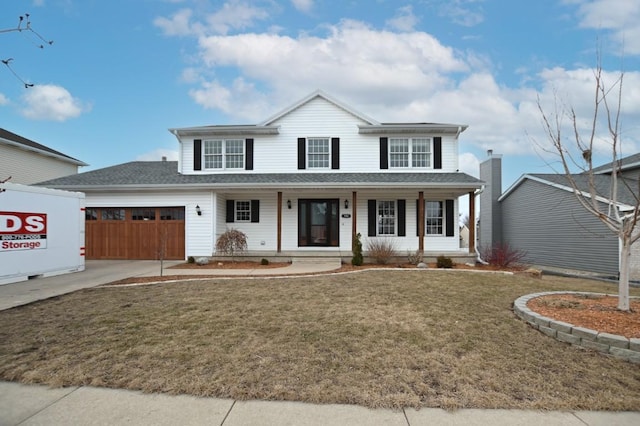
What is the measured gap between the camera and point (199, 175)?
15305mm

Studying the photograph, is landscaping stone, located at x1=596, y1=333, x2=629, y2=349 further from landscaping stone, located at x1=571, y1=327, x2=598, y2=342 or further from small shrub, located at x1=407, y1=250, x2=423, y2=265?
small shrub, located at x1=407, y1=250, x2=423, y2=265

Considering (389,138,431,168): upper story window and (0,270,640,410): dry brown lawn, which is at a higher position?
(389,138,431,168): upper story window

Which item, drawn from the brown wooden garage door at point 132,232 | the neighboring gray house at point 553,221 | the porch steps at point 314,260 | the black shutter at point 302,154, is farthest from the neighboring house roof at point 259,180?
the neighboring gray house at point 553,221

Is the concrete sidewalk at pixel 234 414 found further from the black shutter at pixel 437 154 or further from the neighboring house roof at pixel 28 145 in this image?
the neighboring house roof at pixel 28 145

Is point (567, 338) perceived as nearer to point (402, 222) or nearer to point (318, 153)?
point (402, 222)

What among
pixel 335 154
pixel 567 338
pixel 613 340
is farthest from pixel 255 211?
pixel 613 340

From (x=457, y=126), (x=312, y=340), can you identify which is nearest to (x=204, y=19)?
(x=457, y=126)

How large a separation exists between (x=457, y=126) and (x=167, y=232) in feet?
41.6

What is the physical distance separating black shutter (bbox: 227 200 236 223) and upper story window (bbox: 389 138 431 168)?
7.00 metres

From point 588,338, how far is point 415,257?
880 cm

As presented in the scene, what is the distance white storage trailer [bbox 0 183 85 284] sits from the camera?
9.01 meters

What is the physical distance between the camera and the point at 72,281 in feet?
30.6

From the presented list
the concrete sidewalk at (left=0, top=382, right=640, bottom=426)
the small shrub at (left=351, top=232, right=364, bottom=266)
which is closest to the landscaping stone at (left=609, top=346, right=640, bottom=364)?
the concrete sidewalk at (left=0, top=382, right=640, bottom=426)

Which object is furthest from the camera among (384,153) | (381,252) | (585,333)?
(384,153)
